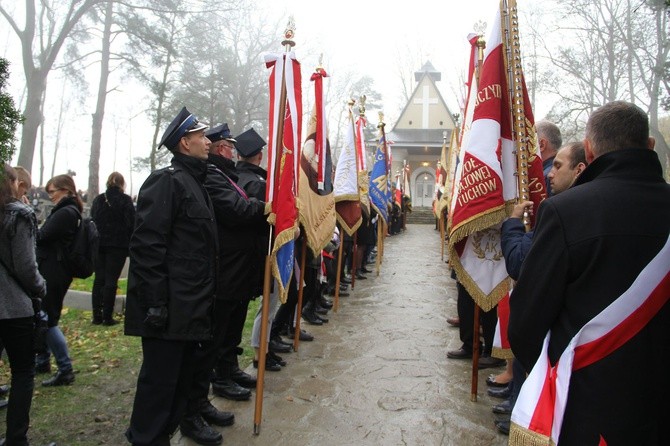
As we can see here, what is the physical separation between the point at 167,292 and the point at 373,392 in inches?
93.5

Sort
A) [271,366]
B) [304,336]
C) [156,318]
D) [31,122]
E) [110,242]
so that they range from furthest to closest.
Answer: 1. [31,122]
2. [110,242]
3. [304,336]
4. [271,366]
5. [156,318]

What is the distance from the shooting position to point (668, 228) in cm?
188

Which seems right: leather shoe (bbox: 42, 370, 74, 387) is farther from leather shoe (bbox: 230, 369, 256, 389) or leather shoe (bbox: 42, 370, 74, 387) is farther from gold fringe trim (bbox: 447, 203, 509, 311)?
gold fringe trim (bbox: 447, 203, 509, 311)

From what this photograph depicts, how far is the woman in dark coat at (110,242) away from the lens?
6.81 m

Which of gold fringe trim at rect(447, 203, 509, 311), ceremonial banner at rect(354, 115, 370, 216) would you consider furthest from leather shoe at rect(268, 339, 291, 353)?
ceremonial banner at rect(354, 115, 370, 216)

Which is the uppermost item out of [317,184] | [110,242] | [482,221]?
[317,184]

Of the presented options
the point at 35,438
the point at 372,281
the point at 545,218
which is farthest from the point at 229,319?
the point at 372,281

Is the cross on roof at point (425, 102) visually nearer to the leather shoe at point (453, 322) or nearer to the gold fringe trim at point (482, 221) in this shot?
the leather shoe at point (453, 322)

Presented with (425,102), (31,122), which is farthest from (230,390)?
(425,102)

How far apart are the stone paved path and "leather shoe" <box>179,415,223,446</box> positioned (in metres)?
0.08

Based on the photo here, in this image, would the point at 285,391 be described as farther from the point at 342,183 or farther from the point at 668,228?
the point at 342,183

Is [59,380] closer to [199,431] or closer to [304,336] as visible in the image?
[199,431]

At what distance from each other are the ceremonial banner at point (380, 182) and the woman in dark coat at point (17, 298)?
7701mm

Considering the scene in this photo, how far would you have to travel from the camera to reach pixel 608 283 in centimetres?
186
